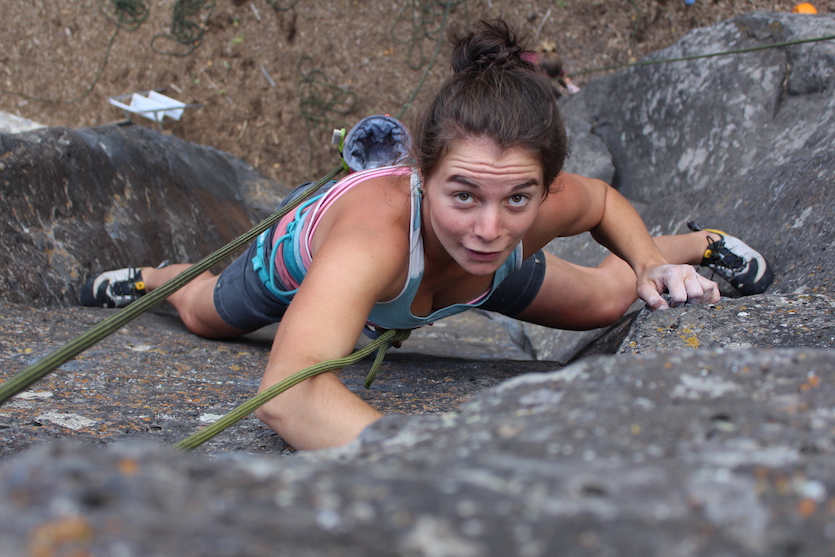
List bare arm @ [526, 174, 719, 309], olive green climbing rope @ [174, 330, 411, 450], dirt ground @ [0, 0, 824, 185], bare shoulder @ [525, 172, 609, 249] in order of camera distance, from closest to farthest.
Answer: olive green climbing rope @ [174, 330, 411, 450], bare arm @ [526, 174, 719, 309], bare shoulder @ [525, 172, 609, 249], dirt ground @ [0, 0, 824, 185]

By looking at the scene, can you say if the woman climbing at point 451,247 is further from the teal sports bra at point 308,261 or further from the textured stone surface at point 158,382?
the textured stone surface at point 158,382

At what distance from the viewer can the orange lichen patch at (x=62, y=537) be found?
477 millimetres

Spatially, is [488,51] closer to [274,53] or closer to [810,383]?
[810,383]

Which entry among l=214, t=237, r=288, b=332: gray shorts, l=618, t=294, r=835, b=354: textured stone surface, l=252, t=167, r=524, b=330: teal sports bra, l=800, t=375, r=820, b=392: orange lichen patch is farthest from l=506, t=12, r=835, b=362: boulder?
l=800, t=375, r=820, b=392: orange lichen patch

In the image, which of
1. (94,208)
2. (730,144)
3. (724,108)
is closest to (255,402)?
(94,208)

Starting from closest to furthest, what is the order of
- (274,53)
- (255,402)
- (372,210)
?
1. (255,402)
2. (372,210)
3. (274,53)

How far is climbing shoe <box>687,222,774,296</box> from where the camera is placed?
231cm

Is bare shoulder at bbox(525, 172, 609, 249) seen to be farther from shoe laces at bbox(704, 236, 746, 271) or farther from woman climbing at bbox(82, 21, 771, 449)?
shoe laces at bbox(704, 236, 746, 271)

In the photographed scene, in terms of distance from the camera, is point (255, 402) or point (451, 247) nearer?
point (255, 402)

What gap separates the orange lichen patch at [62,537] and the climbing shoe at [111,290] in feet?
7.68

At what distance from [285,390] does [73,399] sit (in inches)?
30.2

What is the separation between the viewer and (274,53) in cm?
582

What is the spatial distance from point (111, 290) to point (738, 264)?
7.80ft

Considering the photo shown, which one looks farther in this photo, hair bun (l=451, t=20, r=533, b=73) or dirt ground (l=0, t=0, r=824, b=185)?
dirt ground (l=0, t=0, r=824, b=185)
